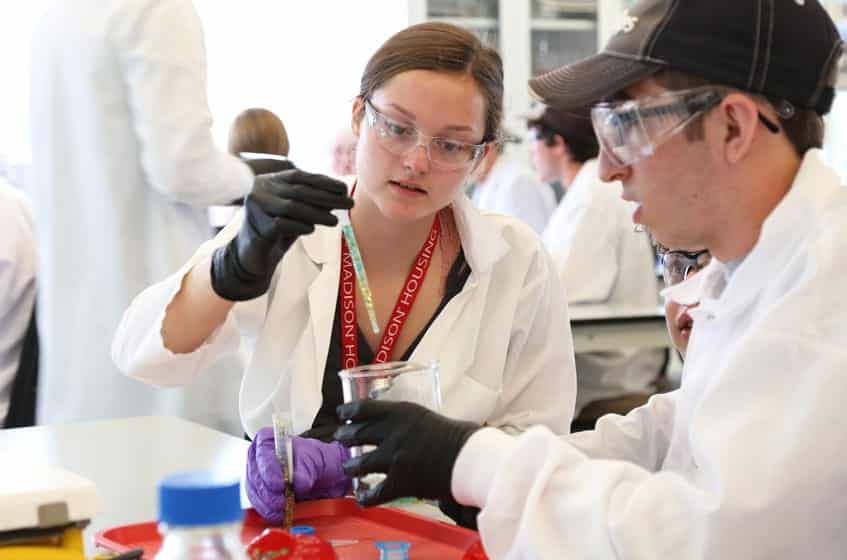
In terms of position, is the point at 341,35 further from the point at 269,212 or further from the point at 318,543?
the point at 318,543

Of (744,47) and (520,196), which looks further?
(520,196)

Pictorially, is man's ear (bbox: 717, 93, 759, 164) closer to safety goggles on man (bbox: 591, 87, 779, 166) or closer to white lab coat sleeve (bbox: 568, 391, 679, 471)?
safety goggles on man (bbox: 591, 87, 779, 166)

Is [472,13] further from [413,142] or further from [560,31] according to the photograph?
[413,142]

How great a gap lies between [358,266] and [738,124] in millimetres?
785

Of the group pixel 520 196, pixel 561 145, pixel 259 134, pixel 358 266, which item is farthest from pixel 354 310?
pixel 520 196

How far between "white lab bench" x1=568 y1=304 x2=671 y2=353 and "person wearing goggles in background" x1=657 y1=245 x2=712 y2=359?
199 cm

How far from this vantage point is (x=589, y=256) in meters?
4.34

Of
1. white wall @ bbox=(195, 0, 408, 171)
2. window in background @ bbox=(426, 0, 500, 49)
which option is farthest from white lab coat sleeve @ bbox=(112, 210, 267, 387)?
window in background @ bbox=(426, 0, 500, 49)

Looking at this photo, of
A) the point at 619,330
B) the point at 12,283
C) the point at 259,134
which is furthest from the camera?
the point at 619,330

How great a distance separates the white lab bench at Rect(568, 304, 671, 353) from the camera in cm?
378

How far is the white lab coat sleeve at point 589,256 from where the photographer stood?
4324 millimetres

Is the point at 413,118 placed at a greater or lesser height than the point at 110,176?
greater

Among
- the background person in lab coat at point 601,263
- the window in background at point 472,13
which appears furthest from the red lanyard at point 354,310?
the window in background at point 472,13

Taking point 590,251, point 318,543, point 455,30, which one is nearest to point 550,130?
point 590,251
